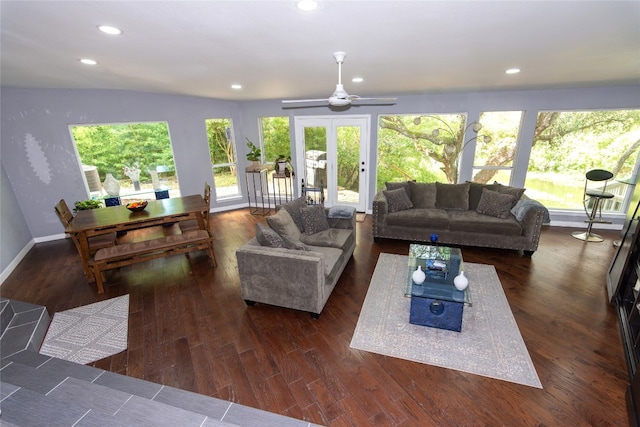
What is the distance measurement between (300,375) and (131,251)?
8.72 feet

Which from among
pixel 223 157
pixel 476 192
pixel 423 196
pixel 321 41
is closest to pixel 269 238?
pixel 321 41

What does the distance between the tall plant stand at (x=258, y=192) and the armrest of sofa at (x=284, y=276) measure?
3.59 m

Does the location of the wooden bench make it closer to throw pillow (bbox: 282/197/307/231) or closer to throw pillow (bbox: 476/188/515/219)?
throw pillow (bbox: 282/197/307/231)

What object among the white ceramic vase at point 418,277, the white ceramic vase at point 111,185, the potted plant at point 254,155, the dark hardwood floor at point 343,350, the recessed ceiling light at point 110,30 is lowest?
the dark hardwood floor at point 343,350

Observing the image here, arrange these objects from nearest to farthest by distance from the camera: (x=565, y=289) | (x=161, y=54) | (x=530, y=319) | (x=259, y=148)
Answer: (x=161, y=54)
(x=530, y=319)
(x=565, y=289)
(x=259, y=148)

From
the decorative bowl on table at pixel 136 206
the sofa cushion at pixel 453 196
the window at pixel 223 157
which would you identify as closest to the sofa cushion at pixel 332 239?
the sofa cushion at pixel 453 196

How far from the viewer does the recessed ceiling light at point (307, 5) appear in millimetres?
1526

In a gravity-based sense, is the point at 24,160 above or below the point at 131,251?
above

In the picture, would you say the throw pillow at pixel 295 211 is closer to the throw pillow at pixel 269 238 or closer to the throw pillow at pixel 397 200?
the throw pillow at pixel 269 238

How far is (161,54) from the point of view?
250 cm

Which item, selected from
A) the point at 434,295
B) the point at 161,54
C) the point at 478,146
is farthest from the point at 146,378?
the point at 478,146

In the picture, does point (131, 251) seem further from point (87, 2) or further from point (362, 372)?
point (362, 372)

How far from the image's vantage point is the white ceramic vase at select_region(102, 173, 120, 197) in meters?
5.13

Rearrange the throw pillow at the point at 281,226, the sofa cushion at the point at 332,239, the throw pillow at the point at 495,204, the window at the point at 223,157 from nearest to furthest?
1. the throw pillow at the point at 281,226
2. the sofa cushion at the point at 332,239
3. the throw pillow at the point at 495,204
4. the window at the point at 223,157
